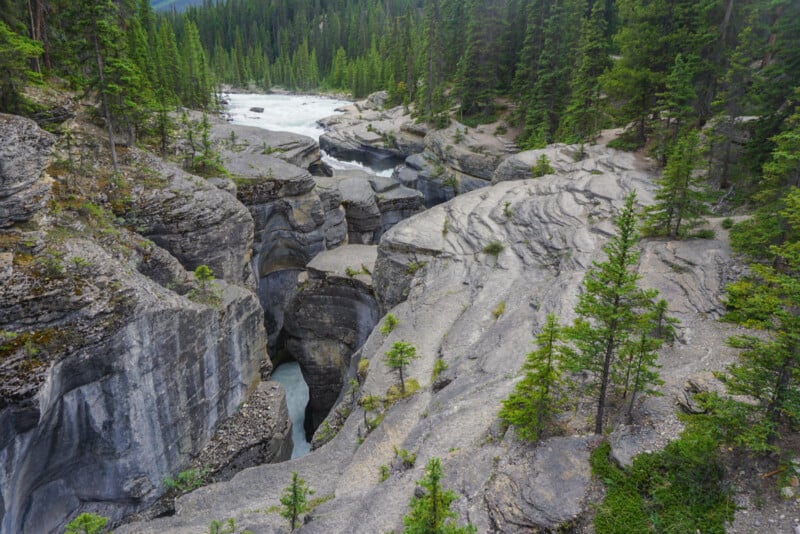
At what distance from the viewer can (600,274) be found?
1084cm

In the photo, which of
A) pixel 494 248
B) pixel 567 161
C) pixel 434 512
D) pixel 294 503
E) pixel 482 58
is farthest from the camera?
pixel 482 58

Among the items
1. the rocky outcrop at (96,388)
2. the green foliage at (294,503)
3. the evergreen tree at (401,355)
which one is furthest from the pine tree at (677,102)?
the rocky outcrop at (96,388)

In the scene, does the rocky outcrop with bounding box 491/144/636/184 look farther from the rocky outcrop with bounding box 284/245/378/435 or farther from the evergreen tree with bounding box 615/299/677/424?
the evergreen tree with bounding box 615/299/677/424

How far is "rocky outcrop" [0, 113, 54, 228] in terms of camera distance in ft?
57.1

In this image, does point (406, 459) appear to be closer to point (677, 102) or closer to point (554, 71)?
point (677, 102)

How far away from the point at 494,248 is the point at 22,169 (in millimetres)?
21730

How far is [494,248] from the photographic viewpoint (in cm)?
2458

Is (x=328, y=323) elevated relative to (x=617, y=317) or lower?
lower

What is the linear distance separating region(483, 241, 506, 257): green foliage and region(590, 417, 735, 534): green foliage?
1470 centimetres

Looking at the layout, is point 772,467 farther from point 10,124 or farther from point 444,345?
point 10,124

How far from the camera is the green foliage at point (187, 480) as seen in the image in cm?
1995

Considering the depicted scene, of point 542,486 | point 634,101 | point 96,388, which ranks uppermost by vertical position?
point 634,101

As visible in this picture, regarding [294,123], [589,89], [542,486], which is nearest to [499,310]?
[542,486]

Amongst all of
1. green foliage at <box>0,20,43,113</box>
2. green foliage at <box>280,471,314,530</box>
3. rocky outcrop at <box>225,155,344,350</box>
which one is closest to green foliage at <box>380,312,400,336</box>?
green foliage at <box>280,471,314,530</box>
